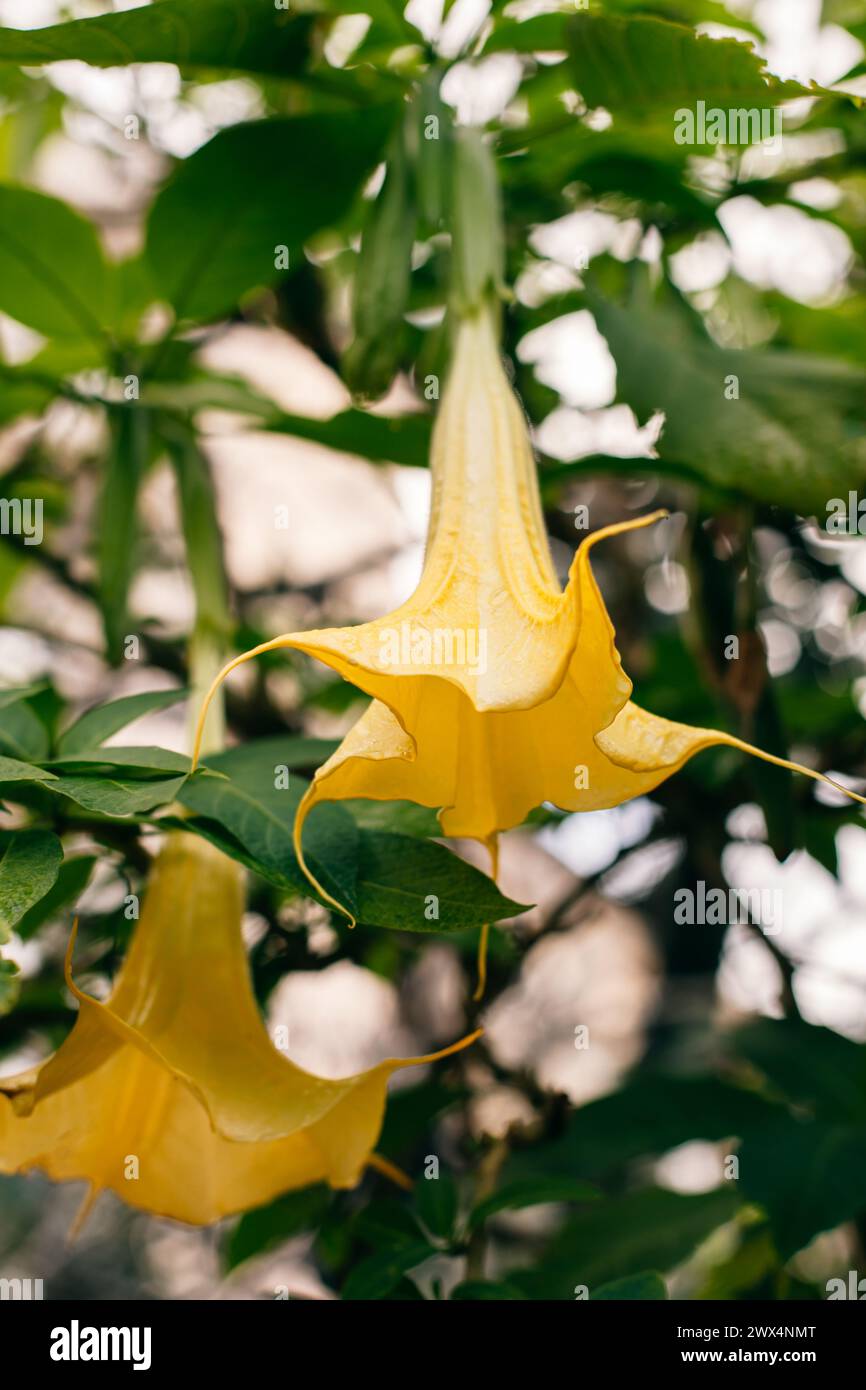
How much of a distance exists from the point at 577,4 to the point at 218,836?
63 centimetres

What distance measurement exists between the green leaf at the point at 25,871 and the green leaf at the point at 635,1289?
1.27 ft

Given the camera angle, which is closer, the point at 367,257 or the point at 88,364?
the point at 367,257

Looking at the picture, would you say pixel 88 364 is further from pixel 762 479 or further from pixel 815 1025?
pixel 815 1025

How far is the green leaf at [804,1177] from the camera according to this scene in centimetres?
83

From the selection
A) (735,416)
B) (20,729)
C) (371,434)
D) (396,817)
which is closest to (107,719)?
(20,729)

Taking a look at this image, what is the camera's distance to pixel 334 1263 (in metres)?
0.90

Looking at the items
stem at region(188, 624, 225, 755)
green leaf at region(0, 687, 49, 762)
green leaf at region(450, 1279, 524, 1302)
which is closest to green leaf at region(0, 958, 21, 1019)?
green leaf at region(0, 687, 49, 762)

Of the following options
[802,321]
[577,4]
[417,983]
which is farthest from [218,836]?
[417,983]

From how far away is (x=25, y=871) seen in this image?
1.72 feet

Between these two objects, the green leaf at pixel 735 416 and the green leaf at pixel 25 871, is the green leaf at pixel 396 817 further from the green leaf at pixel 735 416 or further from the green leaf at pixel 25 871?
the green leaf at pixel 735 416

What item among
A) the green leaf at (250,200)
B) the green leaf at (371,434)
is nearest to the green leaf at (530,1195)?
the green leaf at (371,434)

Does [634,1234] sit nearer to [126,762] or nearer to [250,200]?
[126,762]

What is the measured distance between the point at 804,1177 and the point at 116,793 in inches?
24.1

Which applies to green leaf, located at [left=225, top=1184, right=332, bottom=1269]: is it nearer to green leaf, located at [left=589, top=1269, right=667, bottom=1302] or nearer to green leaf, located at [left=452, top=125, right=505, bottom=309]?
green leaf, located at [left=589, top=1269, right=667, bottom=1302]
